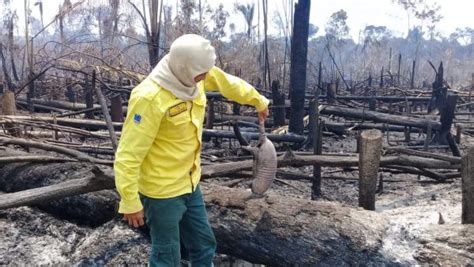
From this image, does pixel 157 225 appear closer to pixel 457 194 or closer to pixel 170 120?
pixel 170 120

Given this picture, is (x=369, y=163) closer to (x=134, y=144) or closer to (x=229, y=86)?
(x=229, y=86)

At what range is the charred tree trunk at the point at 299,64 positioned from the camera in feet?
26.9

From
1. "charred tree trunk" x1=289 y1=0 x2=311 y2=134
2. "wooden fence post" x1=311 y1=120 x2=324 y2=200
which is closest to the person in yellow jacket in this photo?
"wooden fence post" x1=311 y1=120 x2=324 y2=200

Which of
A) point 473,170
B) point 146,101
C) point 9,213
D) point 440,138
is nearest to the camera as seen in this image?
point 146,101

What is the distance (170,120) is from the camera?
246 cm

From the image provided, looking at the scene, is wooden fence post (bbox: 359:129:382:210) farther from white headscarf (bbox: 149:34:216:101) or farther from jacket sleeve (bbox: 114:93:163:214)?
jacket sleeve (bbox: 114:93:163:214)

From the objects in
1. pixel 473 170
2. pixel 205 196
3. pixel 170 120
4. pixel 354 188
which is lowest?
pixel 354 188

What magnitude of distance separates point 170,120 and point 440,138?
6.97m

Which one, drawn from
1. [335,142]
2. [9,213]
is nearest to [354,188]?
[335,142]

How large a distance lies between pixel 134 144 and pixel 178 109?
0.98 feet

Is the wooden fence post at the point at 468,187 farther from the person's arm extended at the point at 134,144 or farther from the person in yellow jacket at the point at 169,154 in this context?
the person's arm extended at the point at 134,144

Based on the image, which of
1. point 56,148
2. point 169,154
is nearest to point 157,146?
point 169,154

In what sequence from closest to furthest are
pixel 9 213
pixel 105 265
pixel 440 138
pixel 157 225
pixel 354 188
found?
pixel 157 225 < pixel 105 265 < pixel 9 213 < pixel 354 188 < pixel 440 138

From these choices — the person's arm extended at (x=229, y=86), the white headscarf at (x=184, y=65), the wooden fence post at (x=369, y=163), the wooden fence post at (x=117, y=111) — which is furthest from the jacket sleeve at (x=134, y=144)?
the wooden fence post at (x=117, y=111)
